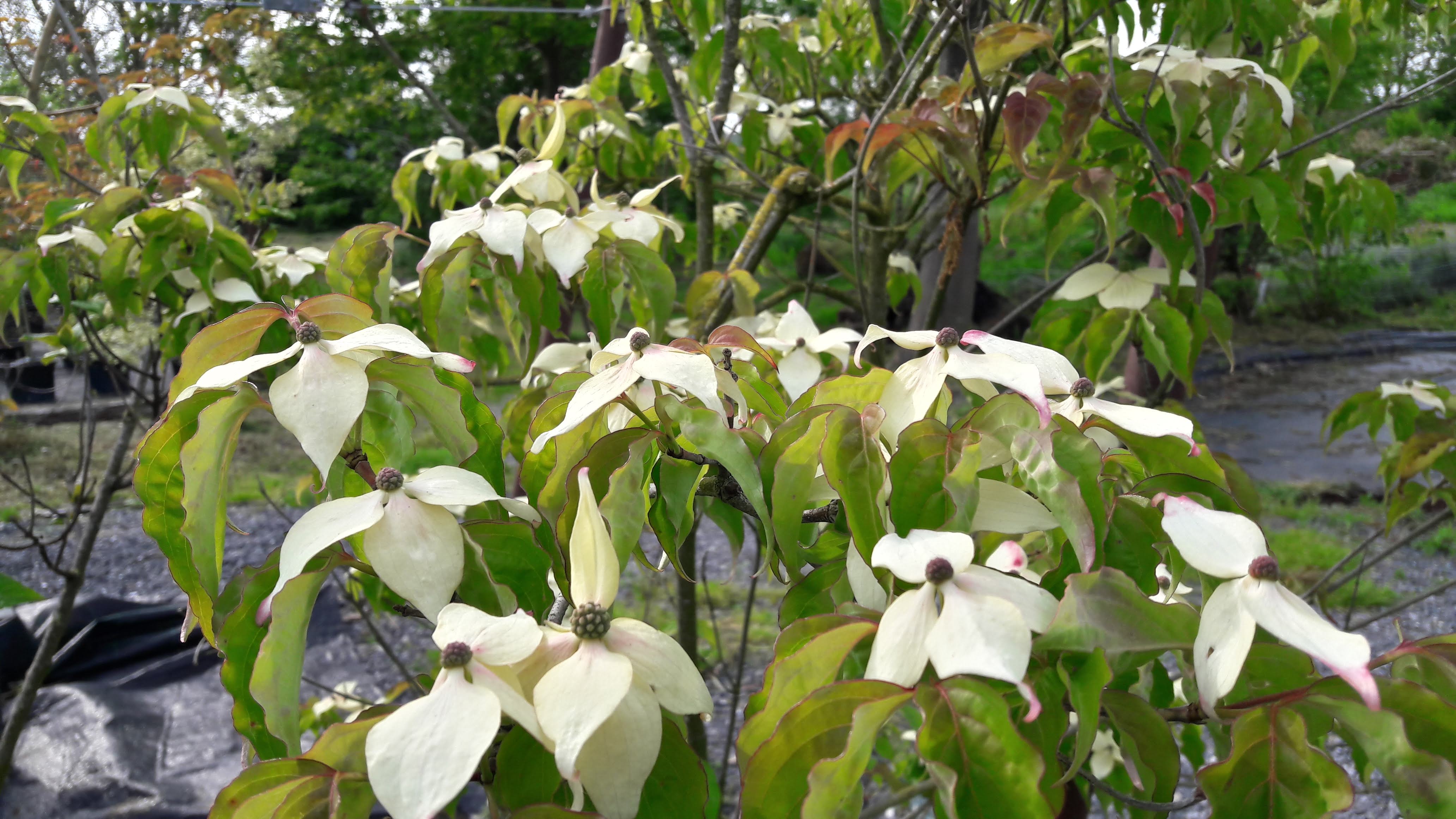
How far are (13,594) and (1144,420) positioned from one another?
73 centimetres

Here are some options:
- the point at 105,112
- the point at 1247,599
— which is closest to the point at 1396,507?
the point at 1247,599

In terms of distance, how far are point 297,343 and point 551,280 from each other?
1.31ft

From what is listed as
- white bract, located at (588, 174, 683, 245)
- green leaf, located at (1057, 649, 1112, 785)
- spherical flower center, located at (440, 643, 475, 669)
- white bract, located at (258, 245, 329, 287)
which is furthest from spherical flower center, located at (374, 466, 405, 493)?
white bract, located at (258, 245, 329, 287)

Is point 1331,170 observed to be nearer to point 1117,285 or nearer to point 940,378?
point 1117,285

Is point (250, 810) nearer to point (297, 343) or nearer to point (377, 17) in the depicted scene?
point (297, 343)

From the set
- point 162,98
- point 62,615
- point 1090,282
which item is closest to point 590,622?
point 1090,282

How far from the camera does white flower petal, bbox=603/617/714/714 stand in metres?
0.40

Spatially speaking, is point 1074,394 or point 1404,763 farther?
point 1074,394

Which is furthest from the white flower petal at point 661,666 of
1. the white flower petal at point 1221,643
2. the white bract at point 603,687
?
the white flower petal at point 1221,643

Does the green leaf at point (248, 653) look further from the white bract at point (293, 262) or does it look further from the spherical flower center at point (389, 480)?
the white bract at point (293, 262)

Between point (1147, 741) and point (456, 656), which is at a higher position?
point (456, 656)

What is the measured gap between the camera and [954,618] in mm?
363

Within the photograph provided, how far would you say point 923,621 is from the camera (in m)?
0.37

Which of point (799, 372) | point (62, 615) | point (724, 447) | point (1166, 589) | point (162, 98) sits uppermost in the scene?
point (162, 98)
